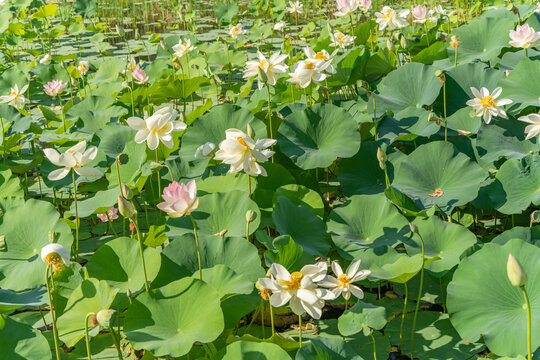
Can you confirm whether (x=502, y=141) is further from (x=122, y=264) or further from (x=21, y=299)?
(x=21, y=299)

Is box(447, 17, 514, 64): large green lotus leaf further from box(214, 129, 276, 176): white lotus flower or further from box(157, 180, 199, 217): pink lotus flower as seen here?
box(157, 180, 199, 217): pink lotus flower

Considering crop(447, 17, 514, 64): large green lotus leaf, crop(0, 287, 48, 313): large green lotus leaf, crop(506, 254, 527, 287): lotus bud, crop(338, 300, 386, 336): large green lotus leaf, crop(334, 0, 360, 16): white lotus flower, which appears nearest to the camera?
crop(506, 254, 527, 287): lotus bud

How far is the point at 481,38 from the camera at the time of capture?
3162mm

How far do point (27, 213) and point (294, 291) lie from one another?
3.54 feet

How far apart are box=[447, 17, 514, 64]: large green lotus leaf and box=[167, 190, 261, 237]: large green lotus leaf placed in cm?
172

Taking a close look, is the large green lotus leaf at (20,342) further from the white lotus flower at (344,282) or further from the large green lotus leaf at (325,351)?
the white lotus flower at (344,282)

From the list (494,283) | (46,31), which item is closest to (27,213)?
(494,283)

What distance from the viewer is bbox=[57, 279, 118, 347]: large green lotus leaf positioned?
1.54 metres

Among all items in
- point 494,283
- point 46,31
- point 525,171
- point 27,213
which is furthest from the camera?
point 46,31

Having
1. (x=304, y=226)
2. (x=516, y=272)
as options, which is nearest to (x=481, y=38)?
(x=304, y=226)

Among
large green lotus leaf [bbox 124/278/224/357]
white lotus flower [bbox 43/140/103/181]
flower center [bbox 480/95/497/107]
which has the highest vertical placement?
flower center [bbox 480/95/497/107]

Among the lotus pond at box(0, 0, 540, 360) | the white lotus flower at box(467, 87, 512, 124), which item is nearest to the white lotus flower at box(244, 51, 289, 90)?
the lotus pond at box(0, 0, 540, 360)

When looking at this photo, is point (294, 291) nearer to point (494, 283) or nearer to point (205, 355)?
point (205, 355)

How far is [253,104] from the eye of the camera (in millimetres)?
2928
